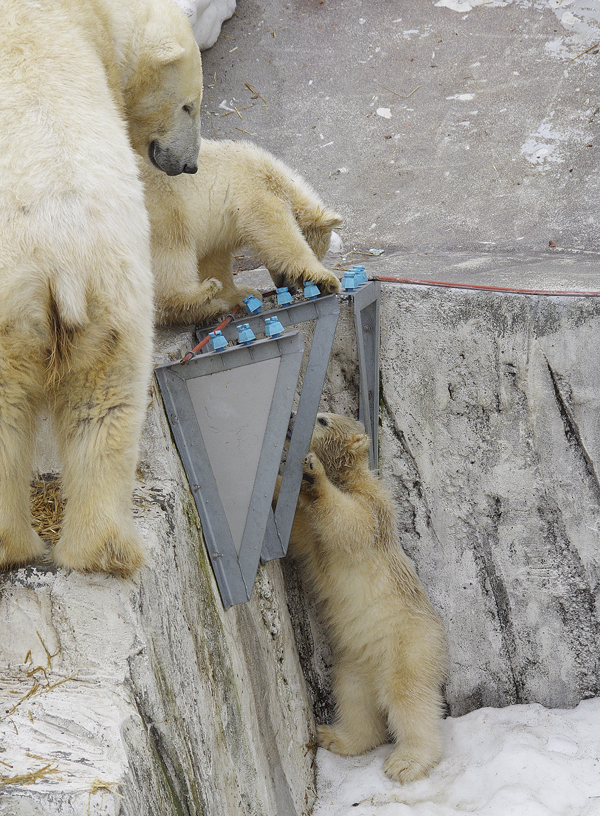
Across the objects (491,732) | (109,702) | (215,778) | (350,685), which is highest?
(109,702)

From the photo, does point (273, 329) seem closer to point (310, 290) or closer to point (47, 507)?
point (310, 290)

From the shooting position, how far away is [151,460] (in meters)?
3.01

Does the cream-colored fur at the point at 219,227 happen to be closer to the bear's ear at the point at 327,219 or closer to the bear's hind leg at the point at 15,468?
the bear's ear at the point at 327,219

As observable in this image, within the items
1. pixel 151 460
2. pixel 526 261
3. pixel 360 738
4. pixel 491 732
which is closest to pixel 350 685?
pixel 360 738

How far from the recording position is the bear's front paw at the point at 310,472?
3.59m

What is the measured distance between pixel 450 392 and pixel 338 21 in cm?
470

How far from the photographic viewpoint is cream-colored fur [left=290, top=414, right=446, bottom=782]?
13.0ft

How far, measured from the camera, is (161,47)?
2688 millimetres

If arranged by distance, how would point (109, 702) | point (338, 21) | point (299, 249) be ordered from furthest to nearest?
point (338, 21) → point (299, 249) → point (109, 702)

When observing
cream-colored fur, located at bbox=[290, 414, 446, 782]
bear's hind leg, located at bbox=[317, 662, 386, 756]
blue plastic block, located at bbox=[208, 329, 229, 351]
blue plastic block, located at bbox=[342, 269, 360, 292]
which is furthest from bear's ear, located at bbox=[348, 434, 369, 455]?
bear's hind leg, located at bbox=[317, 662, 386, 756]

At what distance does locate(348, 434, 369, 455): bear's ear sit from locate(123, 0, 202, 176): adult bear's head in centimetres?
166

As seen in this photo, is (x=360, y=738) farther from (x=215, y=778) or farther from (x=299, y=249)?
(x=299, y=249)

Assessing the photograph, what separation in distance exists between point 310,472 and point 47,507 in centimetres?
130

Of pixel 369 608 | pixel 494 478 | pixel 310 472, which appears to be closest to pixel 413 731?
pixel 369 608
